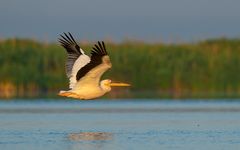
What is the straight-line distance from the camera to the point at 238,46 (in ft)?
99.0

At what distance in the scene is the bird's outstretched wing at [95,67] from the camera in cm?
1380

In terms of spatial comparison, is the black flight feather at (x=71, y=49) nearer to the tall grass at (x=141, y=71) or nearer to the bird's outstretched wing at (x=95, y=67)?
the bird's outstretched wing at (x=95, y=67)

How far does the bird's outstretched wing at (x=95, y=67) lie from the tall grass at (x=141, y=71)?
11.2 metres

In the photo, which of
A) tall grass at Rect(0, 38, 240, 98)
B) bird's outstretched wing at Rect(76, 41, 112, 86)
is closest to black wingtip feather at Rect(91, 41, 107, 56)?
bird's outstretched wing at Rect(76, 41, 112, 86)
